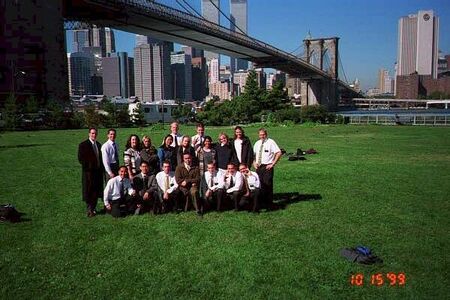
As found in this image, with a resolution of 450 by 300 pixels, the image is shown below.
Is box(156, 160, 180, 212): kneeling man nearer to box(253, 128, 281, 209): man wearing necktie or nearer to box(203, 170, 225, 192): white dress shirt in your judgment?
box(203, 170, 225, 192): white dress shirt

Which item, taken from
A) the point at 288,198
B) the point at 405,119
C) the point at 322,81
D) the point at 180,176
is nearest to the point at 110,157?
the point at 180,176

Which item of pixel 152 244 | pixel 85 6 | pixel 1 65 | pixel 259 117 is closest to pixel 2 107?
pixel 1 65

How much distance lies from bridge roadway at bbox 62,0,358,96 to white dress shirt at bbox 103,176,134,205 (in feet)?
126

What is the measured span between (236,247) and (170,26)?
4519 centimetres

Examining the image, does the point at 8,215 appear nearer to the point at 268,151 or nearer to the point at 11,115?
the point at 268,151

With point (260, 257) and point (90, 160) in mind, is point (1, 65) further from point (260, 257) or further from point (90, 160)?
point (260, 257)

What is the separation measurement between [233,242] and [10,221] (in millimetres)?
3780

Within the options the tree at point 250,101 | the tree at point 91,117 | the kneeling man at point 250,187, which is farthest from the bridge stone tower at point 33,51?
the kneeling man at point 250,187

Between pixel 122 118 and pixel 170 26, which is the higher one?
pixel 170 26

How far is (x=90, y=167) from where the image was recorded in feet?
25.3

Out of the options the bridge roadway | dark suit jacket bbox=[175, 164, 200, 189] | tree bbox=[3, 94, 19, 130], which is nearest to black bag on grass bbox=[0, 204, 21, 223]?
dark suit jacket bbox=[175, 164, 200, 189]

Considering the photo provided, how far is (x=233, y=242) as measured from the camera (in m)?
6.05

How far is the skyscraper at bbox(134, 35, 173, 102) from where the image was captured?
507ft

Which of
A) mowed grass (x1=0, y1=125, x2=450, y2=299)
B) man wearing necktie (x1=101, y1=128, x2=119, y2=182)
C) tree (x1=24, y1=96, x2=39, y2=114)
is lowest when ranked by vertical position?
mowed grass (x1=0, y1=125, x2=450, y2=299)
